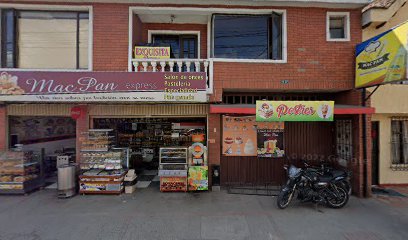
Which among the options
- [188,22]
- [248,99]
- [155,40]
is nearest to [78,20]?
[155,40]

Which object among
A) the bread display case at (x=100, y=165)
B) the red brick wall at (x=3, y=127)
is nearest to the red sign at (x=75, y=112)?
the bread display case at (x=100, y=165)

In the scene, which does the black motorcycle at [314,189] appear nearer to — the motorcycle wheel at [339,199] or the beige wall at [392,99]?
the motorcycle wheel at [339,199]

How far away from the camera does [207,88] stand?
715 cm

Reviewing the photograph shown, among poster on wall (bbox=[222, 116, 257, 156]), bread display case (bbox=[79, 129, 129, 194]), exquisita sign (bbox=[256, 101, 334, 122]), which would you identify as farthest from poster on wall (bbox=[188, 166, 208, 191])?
exquisita sign (bbox=[256, 101, 334, 122])

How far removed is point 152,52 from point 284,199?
20.8 feet

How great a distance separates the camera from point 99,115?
7.67m

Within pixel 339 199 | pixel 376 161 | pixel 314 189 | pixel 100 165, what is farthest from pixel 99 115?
pixel 376 161

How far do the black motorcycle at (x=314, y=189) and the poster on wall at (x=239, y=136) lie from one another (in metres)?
2.04

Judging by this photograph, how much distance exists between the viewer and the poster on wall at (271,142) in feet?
26.7

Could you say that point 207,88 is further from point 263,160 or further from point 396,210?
point 396,210

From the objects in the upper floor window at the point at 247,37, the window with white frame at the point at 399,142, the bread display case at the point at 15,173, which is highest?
the upper floor window at the point at 247,37

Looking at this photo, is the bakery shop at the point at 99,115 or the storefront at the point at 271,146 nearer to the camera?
the bakery shop at the point at 99,115

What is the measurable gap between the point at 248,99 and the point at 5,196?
8.98m

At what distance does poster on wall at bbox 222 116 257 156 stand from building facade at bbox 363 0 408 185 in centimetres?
445
